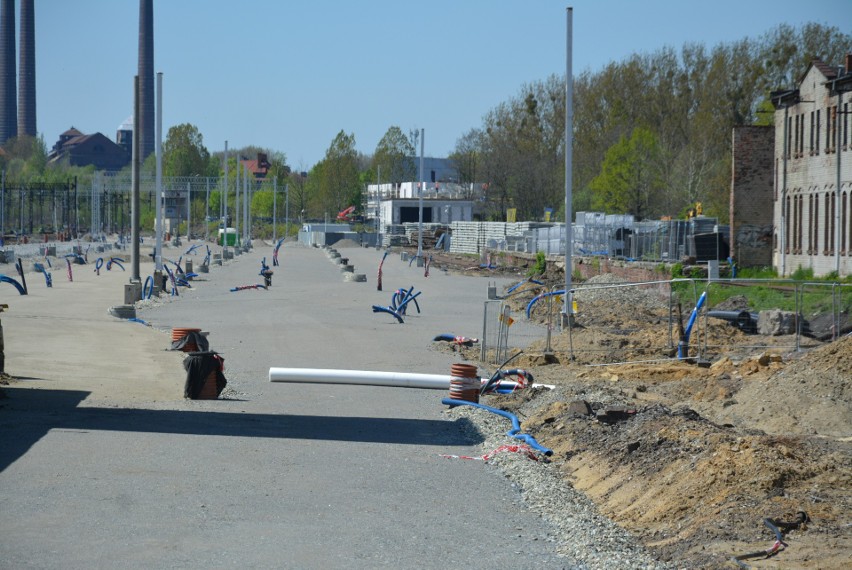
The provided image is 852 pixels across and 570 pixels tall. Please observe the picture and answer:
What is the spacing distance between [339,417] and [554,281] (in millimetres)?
37870

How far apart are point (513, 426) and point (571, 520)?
4.84 m

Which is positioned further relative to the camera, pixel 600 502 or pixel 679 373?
pixel 679 373

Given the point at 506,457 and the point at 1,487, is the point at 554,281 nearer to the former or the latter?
the point at 506,457

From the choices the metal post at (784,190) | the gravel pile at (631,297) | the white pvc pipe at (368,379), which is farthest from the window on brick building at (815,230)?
the white pvc pipe at (368,379)

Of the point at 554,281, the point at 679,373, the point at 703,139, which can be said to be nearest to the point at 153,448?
the point at 679,373

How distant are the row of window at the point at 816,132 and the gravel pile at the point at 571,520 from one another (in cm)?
3054

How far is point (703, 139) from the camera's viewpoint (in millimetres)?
83062

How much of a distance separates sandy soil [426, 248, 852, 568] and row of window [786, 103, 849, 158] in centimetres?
1953

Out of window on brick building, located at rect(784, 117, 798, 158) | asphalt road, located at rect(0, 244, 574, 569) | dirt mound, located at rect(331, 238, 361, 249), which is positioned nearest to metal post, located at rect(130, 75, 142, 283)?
asphalt road, located at rect(0, 244, 574, 569)

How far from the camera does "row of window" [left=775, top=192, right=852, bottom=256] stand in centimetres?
Result: 4066

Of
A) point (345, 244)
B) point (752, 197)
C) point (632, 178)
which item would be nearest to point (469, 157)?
point (345, 244)

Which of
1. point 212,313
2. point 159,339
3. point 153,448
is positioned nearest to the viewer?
point 153,448

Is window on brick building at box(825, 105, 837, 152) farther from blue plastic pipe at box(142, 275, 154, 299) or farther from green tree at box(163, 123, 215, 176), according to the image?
green tree at box(163, 123, 215, 176)

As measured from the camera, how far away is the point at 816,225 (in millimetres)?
43312
